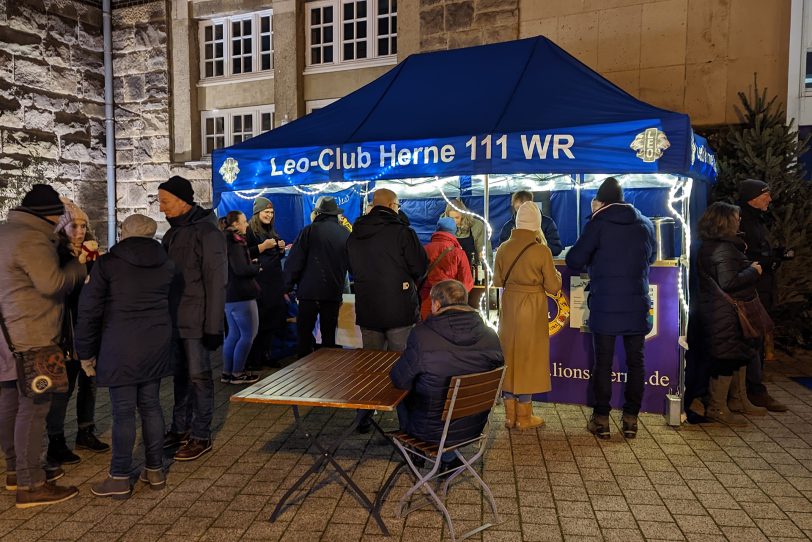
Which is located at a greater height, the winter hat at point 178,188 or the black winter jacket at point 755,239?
the winter hat at point 178,188

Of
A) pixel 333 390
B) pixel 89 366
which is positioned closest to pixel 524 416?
pixel 333 390

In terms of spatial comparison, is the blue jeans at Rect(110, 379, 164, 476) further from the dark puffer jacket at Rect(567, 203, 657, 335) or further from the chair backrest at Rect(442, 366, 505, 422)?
the dark puffer jacket at Rect(567, 203, 657, 335)

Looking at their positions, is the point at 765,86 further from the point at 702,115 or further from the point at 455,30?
the point at 455,30

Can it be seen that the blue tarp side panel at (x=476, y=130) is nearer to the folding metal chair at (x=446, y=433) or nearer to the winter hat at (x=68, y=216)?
the winter hat at (x=68, y=216)

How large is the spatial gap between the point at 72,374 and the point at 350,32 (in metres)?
7.45

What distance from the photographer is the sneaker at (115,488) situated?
401 cm

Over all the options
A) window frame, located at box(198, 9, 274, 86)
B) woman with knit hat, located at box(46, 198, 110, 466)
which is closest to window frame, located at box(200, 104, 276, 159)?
window frame, located at box(198, 9, 274, 86)

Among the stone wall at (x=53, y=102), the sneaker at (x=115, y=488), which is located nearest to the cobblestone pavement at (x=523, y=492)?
the sneaker at (x=115, y=488)

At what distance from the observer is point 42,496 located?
156 inches

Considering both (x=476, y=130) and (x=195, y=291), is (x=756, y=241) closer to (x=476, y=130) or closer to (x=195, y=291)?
(x=476, y=130)

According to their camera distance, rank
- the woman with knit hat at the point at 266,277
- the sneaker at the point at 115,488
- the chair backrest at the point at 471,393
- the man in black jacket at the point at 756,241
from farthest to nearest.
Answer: the woman with knit hat at the point at 266,277
the man in black jacket at the point at 756,241
the sneaker at the point at 115,488
the chair backrest at the point at 471,393

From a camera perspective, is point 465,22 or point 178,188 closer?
point 178,188

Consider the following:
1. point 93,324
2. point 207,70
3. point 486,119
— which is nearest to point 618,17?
point 486,119

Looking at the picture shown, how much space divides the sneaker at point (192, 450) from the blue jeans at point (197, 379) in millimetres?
34
